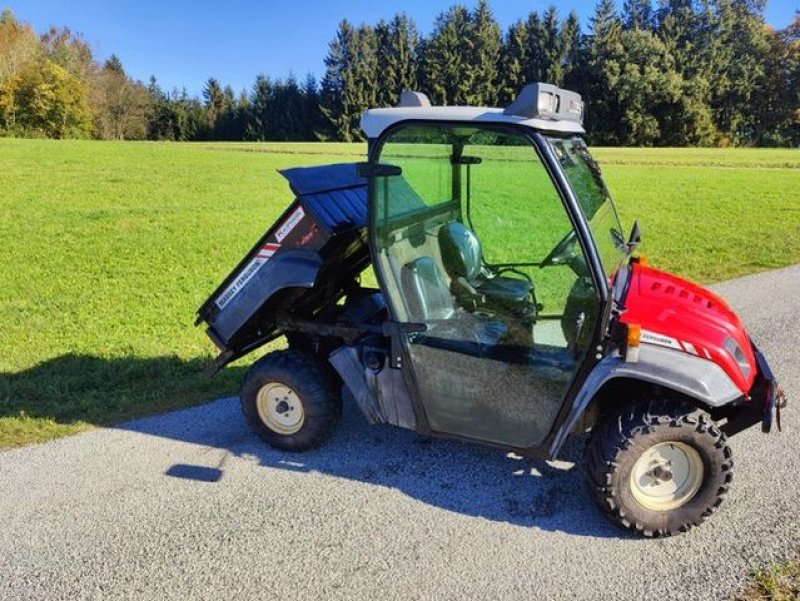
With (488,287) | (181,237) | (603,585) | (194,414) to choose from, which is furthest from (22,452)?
(181,237)

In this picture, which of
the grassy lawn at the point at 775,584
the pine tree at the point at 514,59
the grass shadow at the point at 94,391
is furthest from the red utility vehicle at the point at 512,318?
the pine tree at the point at 514,59

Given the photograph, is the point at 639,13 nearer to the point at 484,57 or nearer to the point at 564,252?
the point at 484,57

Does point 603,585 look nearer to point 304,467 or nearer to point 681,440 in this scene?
point 681,440

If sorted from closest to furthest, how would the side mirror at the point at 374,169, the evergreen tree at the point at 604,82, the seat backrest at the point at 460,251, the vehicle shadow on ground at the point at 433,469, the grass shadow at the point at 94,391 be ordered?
1. the side mirror at the point at 374,169
2. the vehicle shadow on ground at the point at 433,469
3. the seat backrest at the point at 460,251
4. the grass shadow at the point at 94,391
5. the evergreen tree at the point at 604,82

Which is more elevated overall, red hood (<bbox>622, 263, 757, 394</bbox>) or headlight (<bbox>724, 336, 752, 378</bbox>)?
red hood (<bbox>622, 263, 757, 394</bbox>)

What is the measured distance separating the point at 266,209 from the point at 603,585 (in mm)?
14264

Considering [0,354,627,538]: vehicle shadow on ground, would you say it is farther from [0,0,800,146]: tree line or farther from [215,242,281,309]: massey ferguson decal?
[0,0,800,146]: tree line

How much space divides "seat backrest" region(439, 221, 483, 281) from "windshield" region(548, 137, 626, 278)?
0.67 meters

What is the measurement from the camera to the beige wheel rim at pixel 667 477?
312 cm

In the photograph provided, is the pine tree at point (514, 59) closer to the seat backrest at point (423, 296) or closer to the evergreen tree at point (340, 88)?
the evergreen tree at point (340, 88)

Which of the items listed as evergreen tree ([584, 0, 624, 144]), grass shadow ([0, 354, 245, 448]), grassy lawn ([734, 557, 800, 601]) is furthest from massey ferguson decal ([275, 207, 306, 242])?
evergreen tree ([584, 0, 624, 144])

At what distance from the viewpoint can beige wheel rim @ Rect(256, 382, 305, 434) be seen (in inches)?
154

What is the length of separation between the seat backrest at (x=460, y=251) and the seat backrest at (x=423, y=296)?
135mm

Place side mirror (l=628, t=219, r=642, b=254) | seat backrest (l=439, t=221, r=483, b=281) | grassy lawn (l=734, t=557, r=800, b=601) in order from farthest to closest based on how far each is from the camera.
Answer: side mirror (l=628, t=219, r=642, b=254) → seat backrest (l=439, t=221, r=483, b=281) → grassy lawn (l=734, t=557, r=800, b=601)
